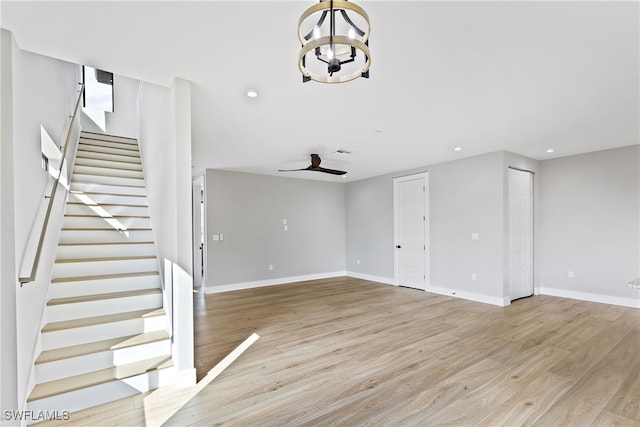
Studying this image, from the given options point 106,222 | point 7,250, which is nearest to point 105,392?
point 7,250

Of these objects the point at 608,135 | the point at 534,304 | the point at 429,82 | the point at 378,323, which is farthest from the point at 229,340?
the point at 608,135

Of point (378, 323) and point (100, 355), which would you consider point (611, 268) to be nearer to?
point (378, 323)

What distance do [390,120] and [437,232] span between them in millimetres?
3156

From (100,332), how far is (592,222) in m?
6.95

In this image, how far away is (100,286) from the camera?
3021mm

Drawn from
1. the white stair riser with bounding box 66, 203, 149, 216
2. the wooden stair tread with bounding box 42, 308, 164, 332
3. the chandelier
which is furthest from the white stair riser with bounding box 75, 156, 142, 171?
the chandelier

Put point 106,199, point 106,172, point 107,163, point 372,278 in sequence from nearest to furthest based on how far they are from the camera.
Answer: point 106,199 < point 106,172 < point 107,163 < point 372,278

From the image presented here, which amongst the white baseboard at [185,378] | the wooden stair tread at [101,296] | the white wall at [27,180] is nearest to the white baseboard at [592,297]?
the white baseboard at [185,378]

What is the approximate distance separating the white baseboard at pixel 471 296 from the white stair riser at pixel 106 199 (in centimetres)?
531

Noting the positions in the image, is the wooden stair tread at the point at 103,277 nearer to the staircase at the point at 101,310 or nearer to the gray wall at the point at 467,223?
the staircase at the point at 101,310

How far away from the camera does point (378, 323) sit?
4133mm

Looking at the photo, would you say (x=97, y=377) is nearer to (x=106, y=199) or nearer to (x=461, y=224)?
(x=106, y=199)

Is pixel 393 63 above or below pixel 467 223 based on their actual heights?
above

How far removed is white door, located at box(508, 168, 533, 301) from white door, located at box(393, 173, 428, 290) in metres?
1.49
